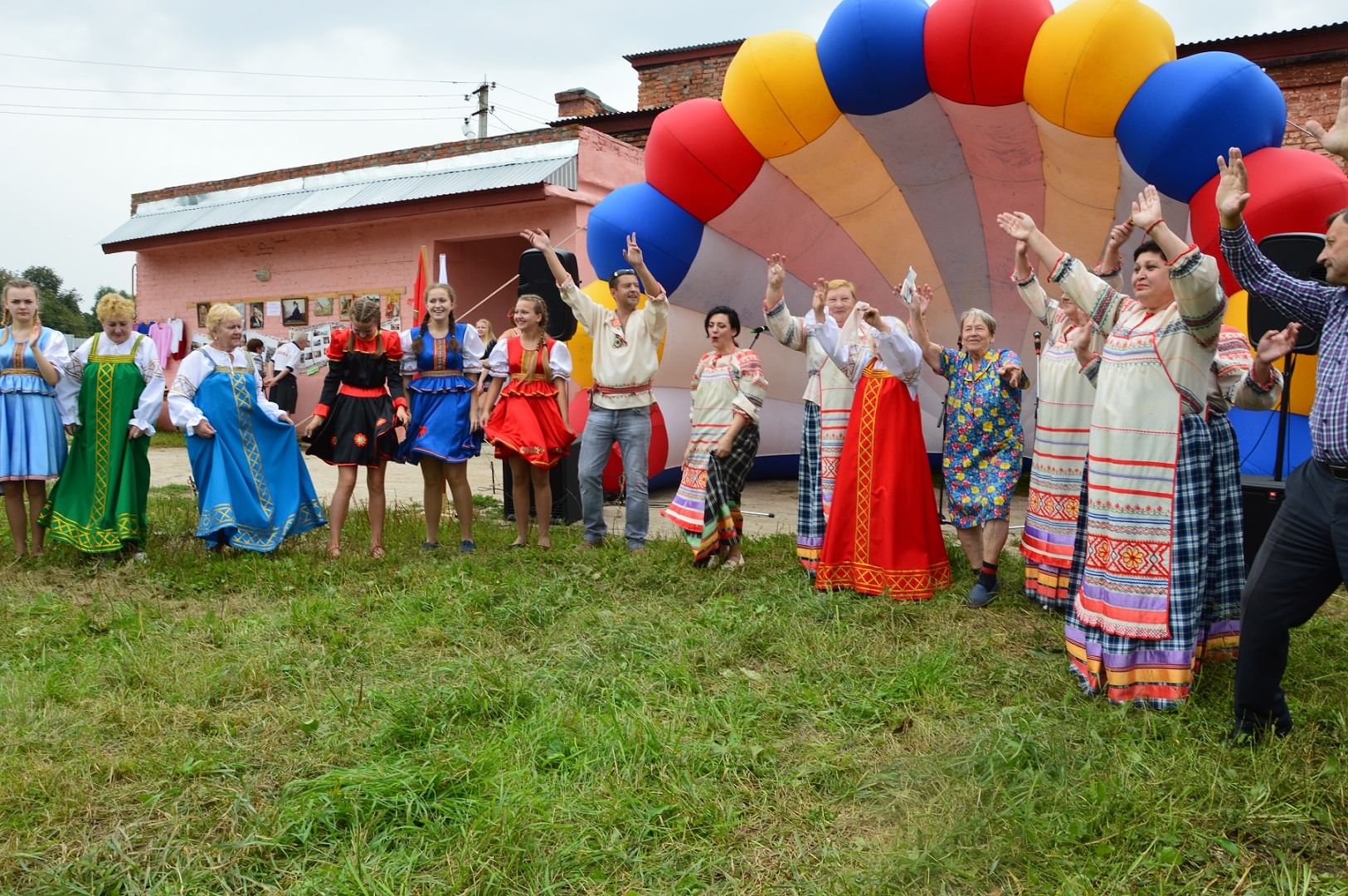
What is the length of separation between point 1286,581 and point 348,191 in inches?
614

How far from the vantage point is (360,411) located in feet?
19.6

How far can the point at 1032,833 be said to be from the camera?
2504 mm

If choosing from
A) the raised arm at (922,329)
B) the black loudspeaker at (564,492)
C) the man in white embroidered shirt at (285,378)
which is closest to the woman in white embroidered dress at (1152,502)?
the raised arm at (922,329)

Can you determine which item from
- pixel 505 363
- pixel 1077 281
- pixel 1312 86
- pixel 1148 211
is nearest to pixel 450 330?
pixel 505 363

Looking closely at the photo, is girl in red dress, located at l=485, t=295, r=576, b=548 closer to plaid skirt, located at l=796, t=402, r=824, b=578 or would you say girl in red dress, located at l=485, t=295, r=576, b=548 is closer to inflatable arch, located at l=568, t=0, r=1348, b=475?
inflatable arch, located at l=568, t=0, r=1348, b=475

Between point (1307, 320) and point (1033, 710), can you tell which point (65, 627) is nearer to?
point (1033, 710)

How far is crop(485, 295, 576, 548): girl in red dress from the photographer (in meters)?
6.17

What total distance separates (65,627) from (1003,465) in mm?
4588

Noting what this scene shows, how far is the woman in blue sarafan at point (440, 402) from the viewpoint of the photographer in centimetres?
606

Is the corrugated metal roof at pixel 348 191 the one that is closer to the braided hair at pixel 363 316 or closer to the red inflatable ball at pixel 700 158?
the red inflatable ball at pixel 700 158

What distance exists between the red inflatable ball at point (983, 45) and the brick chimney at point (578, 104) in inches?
493

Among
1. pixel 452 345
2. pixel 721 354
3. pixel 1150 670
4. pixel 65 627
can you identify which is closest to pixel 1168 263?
→ pixel 1150 670

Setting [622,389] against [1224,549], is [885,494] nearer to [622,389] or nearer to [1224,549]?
[1224,549]

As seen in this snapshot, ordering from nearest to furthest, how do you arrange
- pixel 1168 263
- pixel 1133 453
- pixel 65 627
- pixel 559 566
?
pixel 1168 263 < pixel 1133 453 < pixel 65 627 < pixel 559 566
